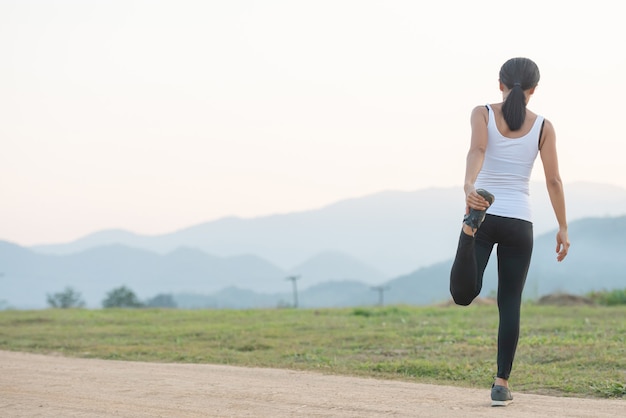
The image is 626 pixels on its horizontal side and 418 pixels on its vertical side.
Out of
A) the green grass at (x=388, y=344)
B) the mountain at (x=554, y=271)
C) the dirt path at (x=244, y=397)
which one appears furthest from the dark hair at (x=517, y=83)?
the mountain at (x=554, y=271)

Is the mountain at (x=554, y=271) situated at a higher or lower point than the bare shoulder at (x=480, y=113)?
higher

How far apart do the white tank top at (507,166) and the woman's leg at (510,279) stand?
0.13 metres

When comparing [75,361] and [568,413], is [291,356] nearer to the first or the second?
[75,361]

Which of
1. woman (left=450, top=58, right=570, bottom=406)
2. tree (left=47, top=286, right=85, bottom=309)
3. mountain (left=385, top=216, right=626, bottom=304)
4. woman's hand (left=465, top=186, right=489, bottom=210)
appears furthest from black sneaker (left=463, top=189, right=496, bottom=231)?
mountain (left=385, top=216, right=626, bottom=304)

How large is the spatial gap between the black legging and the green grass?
4.56 ft

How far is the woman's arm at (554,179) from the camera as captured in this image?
6.32 metres

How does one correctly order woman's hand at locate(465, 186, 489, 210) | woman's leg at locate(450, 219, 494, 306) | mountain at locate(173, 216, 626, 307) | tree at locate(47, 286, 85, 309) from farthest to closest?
mountain at locate(173, 216, 626, 307) < tree at locate(47, 286, 85, 309) < woman's leg at locate(450, 219, 494, 306) < woman's hand at locate(465, 186, 489, 210)

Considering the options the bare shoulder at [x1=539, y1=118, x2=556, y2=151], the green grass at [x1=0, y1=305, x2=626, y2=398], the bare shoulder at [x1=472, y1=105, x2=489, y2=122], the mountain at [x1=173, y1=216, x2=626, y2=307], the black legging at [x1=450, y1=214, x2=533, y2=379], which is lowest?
the green grass at [x1=0, y1=305, x2=626, y2=398]

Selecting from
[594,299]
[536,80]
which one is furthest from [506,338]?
[594,299]

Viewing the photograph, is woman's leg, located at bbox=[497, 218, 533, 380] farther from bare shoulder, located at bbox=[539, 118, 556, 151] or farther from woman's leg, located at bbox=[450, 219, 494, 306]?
bare shoulder, located at bbox=[539, 118, 556, 151]

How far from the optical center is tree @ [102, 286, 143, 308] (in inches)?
2416

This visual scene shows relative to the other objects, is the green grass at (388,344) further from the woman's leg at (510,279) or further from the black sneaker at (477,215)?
the black sneaker at (477,215)

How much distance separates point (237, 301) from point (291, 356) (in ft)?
510

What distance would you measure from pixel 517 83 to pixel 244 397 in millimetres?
3048
